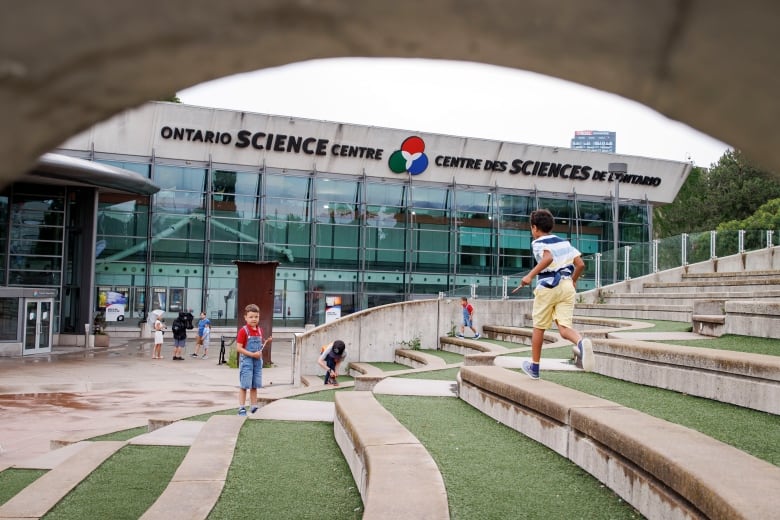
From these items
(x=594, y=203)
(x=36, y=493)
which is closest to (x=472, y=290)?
(x=36, y=493)

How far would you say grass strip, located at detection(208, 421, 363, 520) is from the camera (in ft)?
15.5

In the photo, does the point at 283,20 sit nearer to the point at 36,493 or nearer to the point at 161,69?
the point at 161,69

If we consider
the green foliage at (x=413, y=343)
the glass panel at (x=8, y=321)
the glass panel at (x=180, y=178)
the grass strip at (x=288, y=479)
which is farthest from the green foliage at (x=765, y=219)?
the grass strip at (x=288, y=479)

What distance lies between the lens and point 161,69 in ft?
5.07

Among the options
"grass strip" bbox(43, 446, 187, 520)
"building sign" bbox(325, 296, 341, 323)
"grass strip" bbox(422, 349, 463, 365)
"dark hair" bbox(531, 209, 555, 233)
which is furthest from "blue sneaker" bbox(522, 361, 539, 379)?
"building sign" bbox(325, 296, 341, 323)

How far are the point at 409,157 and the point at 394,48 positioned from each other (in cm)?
3599

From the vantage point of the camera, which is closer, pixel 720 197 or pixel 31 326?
pixel 31 326

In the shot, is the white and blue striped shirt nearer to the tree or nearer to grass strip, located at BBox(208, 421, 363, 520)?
grass strip, located at BBox(208, 421, 363, 520)

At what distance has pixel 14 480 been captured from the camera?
7148 mm

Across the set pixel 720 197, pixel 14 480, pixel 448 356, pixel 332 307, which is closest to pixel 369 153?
pixel 332 307

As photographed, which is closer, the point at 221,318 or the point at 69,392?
the point at 69,392

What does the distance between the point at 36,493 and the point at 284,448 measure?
2.09m

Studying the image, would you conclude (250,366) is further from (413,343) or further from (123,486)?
(413,343)

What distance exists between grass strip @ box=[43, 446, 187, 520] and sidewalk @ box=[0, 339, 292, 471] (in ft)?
5.90
